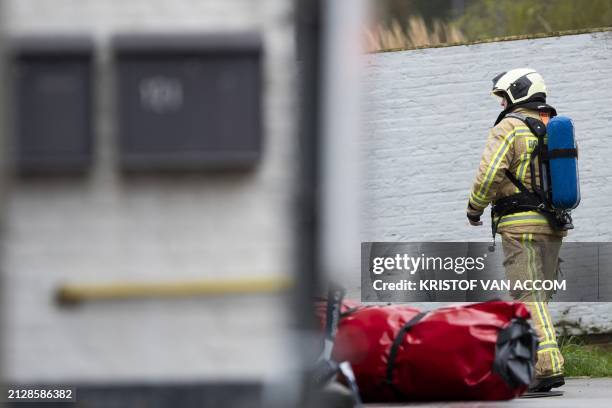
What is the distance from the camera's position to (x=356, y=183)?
11.7ft

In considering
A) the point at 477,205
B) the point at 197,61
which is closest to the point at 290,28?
the point at 197,61

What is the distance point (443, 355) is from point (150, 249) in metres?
2.71

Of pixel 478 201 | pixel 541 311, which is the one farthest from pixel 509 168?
pixel 541 311

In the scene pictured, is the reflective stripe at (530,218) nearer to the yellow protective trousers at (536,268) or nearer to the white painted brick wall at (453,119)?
the yellow protective trousers at (536,268)

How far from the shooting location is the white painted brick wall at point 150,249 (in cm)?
374

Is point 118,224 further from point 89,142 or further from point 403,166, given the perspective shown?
point 403,166

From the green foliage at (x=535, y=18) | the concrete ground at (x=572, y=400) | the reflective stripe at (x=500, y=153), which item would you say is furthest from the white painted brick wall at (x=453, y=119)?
the green foliage at (x=535, y=18)

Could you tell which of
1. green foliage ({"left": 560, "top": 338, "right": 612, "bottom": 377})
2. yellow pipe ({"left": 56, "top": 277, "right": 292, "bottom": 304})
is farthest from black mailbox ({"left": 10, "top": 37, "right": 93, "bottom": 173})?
green foliage ({"left": 560, "top": 338, "right": 612, "bottom": 377})

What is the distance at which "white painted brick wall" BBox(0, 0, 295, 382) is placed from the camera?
3738 mm

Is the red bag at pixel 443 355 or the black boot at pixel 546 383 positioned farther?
A: the black boot at pixel 546 383

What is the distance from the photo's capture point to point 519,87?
8508mm

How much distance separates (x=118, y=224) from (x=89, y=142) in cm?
23

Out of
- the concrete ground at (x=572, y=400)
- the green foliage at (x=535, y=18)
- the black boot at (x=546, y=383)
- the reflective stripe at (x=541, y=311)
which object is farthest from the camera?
the green foliage at (x=535, y=18)

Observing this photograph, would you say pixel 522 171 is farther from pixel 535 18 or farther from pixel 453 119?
pixel 535 18
